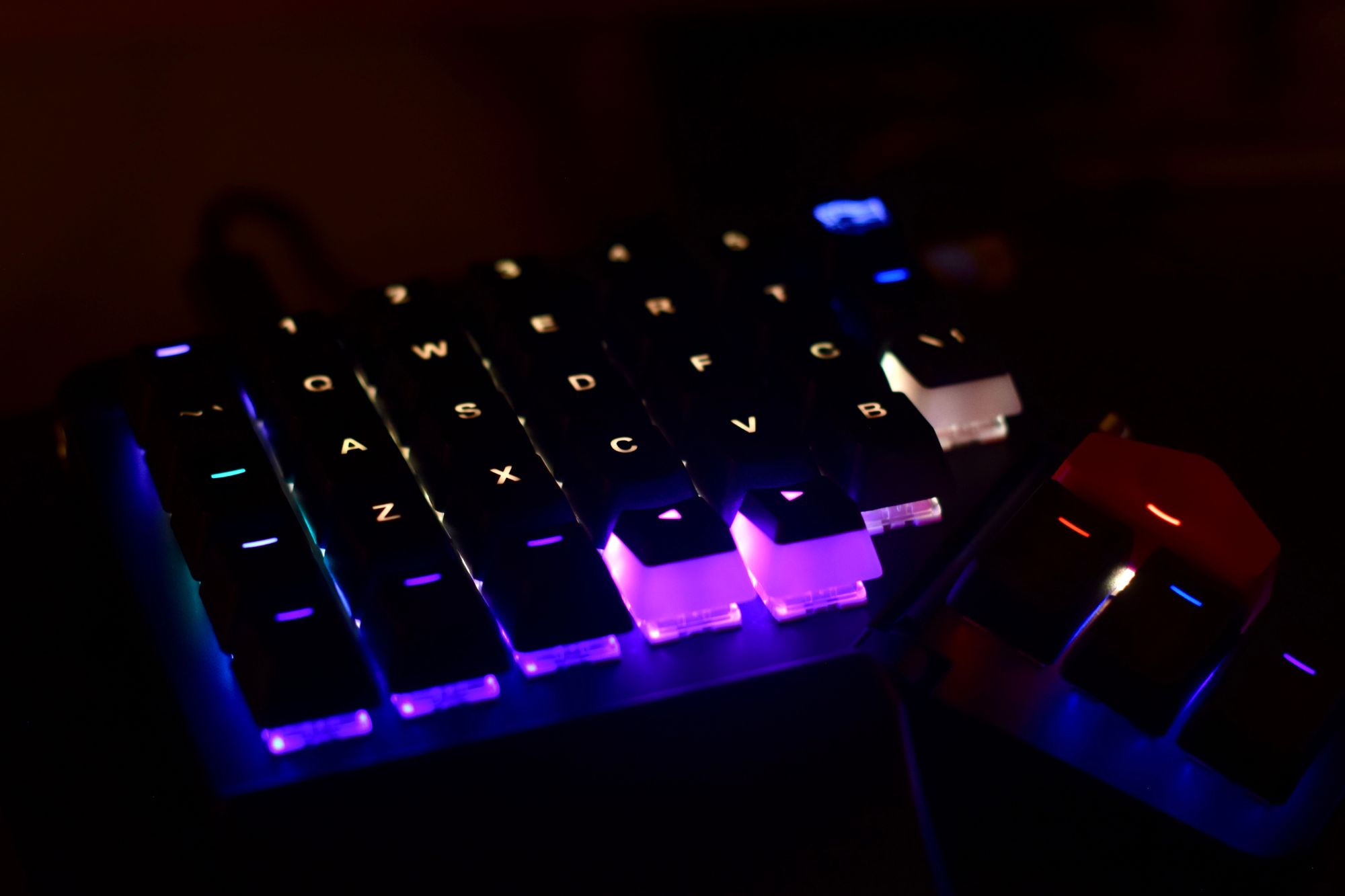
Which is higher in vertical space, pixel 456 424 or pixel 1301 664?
pixel 456 424

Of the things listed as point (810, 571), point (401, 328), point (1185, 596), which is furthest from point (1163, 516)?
point (401, 328)

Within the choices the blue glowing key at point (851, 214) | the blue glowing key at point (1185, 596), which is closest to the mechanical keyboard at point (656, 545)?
the blue glowing key at point (1185, 596)

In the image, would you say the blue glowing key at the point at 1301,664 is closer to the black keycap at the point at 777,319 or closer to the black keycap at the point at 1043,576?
the black keycap at the point at 1043,576

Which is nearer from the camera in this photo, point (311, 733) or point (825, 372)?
point (311, 733)

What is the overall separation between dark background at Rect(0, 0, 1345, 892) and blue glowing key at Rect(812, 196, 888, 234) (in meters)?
0.11

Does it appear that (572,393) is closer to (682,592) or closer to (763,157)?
(682,592)

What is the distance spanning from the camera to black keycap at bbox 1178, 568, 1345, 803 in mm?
425

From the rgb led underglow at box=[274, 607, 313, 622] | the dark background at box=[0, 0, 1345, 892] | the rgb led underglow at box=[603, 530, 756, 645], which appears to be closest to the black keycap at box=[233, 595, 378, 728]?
the rgb led underglow at box=[274, 607, 313, 622]

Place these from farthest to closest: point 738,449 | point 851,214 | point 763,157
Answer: point 763,157
point 851,214
point 738,449

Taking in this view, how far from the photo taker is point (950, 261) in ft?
2.62

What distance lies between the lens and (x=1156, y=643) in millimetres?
440

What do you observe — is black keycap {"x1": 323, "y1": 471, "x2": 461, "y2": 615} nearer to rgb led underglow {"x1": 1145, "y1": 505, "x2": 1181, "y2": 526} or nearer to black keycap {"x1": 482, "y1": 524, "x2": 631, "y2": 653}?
black keycap {"x1": 482, "y1": 524, "x2": 631, "y2": 653}

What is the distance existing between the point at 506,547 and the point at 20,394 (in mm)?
352

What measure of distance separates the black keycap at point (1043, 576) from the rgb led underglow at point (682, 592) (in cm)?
9
